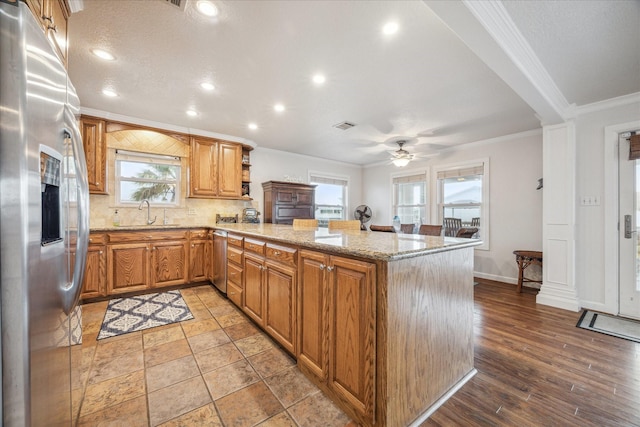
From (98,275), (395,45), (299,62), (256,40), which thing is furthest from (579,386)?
(98,275)

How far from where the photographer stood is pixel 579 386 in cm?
168

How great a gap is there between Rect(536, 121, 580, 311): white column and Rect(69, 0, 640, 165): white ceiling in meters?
0.49

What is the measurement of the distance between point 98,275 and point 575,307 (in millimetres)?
5687

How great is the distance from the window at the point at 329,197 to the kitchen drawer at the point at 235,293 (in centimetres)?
341

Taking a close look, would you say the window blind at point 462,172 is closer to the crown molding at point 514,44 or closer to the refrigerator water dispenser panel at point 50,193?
the crown molding at point 514,44

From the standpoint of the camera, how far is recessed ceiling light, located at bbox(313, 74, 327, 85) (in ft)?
8.29

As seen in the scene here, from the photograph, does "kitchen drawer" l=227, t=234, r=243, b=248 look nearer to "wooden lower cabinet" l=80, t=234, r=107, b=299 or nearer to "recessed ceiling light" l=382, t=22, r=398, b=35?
"wooden lower cabinet" l=80, t=234, r=107, b=299

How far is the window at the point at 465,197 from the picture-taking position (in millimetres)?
4676

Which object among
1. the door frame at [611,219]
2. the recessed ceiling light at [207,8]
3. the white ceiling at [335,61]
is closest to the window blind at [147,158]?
the white ceiling at [335,61]

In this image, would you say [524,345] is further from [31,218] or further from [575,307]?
[31,218]

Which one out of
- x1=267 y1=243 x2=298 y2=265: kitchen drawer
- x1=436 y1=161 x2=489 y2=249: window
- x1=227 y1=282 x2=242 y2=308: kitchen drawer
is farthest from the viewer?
x1=436 y1=161 x2=489 y2=249: window

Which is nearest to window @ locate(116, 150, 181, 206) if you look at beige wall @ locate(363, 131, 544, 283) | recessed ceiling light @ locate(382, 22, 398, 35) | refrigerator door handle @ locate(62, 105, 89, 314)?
refrigerator door handle @ locate(62, 105, 89, 314)

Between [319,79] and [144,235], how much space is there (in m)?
2.95

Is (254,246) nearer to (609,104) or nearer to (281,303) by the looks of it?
(281,303)
